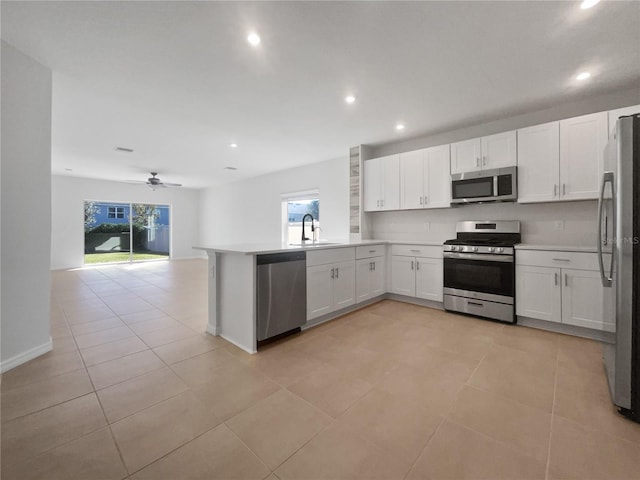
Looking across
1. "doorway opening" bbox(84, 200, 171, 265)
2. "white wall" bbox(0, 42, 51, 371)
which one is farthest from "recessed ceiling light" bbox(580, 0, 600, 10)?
"doorway opening" bbox(84, 200, 171, 265)

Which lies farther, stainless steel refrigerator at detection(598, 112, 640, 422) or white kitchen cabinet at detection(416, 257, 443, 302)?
white kitchen cabinet at detection(416, 257, 443, 302)

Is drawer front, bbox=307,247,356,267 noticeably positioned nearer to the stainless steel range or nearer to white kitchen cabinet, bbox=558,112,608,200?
the stainless steel range

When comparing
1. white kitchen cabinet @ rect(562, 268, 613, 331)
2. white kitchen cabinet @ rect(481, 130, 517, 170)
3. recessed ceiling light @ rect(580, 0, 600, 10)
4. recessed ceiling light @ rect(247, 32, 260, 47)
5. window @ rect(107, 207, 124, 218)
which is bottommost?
white kitchen cabinet @ rect(562, 268, 613, 331)

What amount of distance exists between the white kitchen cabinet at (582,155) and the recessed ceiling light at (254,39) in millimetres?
3258

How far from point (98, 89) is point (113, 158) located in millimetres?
3351

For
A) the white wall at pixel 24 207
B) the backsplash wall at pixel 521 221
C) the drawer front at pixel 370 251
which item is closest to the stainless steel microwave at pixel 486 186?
the backsplash wall at pixel 521 221

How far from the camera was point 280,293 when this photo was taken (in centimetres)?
264

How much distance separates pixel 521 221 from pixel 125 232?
1020 cm

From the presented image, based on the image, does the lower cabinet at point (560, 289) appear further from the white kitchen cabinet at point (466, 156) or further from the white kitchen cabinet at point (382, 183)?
the white kitchen cabinet at point (382, 183)

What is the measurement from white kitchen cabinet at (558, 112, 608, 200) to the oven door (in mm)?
962

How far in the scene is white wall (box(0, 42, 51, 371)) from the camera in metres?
2.10

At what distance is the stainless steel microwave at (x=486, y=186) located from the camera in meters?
3.19

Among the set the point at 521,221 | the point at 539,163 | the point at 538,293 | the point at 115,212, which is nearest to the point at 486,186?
the point at 539,163

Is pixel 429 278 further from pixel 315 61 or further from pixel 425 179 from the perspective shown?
pixel 315 61
